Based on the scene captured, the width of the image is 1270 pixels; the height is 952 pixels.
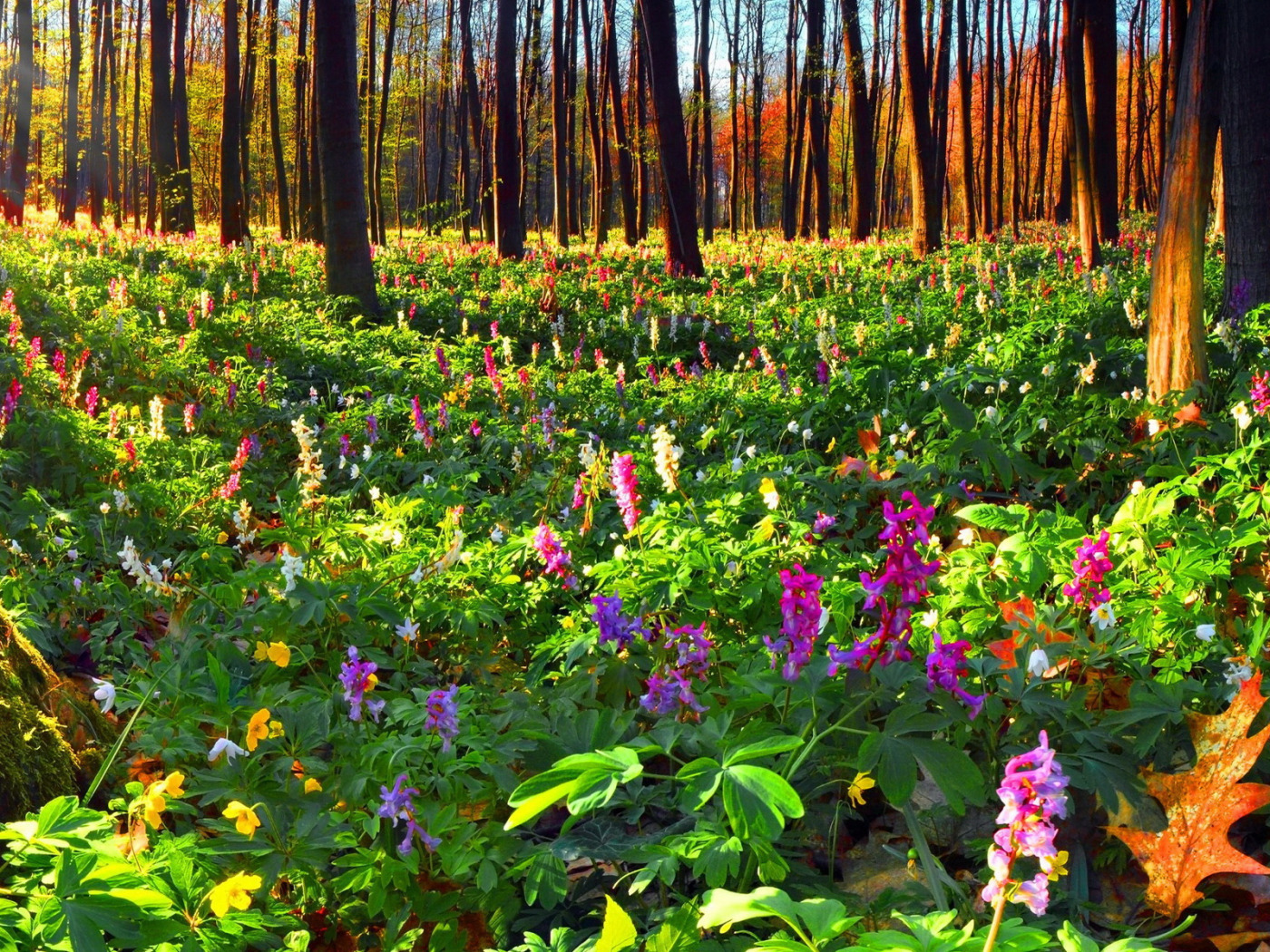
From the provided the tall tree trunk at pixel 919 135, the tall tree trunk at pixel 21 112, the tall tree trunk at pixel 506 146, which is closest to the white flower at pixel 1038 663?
the tall tree trunk at pixel 919 135

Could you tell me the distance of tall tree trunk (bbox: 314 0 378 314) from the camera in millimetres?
9586

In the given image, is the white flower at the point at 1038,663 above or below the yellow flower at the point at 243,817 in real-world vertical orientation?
above

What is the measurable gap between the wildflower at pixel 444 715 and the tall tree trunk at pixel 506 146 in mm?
14265

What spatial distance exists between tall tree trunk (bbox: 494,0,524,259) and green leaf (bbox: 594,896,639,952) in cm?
1496

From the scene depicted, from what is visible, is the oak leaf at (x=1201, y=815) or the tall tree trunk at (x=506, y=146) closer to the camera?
the oak leaf at (x=1201, y=815)

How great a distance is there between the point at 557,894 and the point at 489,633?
167cm

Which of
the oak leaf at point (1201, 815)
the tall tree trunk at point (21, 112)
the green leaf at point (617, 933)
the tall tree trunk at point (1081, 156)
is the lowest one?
the oak leaf at point (1201, 815)

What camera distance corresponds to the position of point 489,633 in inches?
131

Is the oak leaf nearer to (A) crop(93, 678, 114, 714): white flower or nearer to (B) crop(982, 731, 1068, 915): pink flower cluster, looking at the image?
(B) crop(982, 731, 1068, 915): pink flower cluster

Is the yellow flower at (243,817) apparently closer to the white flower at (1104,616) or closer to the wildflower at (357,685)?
the wildflower at (357,685)

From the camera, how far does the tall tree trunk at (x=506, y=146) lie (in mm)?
15477

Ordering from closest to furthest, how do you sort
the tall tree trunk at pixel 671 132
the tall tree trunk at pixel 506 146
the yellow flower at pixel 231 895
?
1. the yellow flower at pixel 231 895
2. the tall tree trunk at pixel 671 132
3. the tall tree trunk at pixel 506 146

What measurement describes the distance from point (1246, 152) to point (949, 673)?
5565 mm

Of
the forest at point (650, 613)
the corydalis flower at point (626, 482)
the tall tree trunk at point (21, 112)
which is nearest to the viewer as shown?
A: the forest at point (650, 613)
